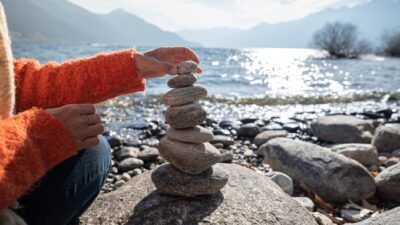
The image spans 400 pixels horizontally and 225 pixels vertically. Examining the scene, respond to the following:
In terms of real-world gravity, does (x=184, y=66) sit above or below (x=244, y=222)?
above

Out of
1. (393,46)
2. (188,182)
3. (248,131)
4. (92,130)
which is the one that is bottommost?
(393,46)

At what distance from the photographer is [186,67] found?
8.82 feet

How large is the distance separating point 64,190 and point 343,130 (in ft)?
22.7

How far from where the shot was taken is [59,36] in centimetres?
18412

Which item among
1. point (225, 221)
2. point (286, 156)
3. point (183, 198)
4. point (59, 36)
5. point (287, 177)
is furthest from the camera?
point (59, 36)

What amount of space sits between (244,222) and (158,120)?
302 inches

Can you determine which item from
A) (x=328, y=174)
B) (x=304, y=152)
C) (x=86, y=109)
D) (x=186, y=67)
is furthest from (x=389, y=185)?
(x=86, y=109)

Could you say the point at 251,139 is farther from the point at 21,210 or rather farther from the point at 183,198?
the point at 21,210

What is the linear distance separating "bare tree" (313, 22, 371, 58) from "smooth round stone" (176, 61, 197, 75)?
7021cm

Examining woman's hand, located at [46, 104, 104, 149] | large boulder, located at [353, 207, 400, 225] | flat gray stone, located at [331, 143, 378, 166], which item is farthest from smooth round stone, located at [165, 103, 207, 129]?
flat gray stone, located at [331, 143, 378, 166]

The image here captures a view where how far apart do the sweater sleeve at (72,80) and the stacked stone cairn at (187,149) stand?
0.41 metres

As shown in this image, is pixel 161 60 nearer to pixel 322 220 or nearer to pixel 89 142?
pixel 89 142

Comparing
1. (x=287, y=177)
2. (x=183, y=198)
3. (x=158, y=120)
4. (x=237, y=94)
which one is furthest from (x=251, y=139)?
(x=237, y=94)

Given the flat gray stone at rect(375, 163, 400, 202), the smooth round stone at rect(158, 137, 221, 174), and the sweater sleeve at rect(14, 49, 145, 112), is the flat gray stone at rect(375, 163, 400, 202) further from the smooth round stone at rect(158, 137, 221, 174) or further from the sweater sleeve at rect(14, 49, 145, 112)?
the sweater sleeve at rect(14, 49, 145, 112)
